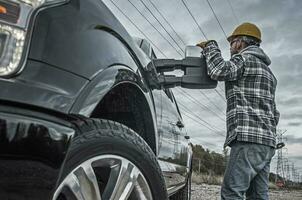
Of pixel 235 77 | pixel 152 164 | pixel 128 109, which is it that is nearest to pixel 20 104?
pixel 152 164

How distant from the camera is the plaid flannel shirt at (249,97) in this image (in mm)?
3558

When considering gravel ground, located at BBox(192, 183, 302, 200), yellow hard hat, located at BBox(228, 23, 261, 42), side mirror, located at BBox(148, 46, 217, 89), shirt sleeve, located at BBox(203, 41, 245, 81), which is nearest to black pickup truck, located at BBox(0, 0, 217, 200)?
side mirror, located at BBox(148, 46, 217, 89)

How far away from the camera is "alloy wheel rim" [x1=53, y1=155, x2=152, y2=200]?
1592 millimetres

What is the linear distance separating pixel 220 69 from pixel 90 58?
184 centimetres

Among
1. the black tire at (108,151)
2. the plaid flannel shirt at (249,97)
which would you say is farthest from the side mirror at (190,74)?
the black tire at (108,151)

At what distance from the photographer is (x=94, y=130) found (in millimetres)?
1680

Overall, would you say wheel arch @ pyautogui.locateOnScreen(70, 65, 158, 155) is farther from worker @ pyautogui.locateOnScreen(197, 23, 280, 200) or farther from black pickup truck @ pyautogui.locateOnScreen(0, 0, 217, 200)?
worker @ pyautogui.locateOnScreen(197, 23, 280, 200)

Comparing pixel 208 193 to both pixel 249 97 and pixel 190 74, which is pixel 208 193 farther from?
pixel 190 74

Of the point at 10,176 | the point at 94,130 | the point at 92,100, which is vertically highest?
the point at 92,100

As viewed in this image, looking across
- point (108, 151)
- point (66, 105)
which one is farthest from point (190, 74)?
point (66, 105)

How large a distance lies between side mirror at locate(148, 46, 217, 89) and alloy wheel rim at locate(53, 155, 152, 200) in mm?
1064

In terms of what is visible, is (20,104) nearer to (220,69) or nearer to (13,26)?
(13,26)

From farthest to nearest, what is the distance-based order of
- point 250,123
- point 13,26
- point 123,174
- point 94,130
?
point 250,123, point 123,174, point 94,130, point 13,26

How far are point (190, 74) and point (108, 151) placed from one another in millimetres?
1278
